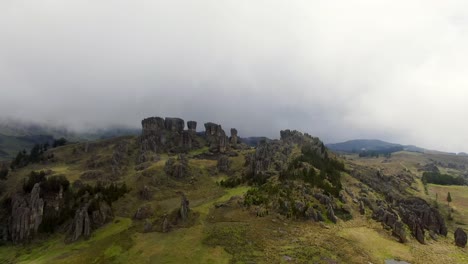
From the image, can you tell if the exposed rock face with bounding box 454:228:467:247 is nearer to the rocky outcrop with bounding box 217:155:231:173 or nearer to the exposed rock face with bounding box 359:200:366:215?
the exposed rock face with bounding box 359:200:366:215

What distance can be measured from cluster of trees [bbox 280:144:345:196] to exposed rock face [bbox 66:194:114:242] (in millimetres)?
72682

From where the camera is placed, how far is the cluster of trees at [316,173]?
13012 cm

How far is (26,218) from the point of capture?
125 metres

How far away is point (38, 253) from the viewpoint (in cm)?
10788

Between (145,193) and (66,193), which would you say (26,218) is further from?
(145,193)

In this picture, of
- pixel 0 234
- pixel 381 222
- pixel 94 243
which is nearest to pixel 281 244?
pixel 381 222

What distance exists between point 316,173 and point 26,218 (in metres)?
121

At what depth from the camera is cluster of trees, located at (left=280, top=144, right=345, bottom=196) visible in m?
130

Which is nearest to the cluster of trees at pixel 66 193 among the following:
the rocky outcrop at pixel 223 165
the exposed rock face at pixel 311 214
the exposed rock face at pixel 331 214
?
the rocky outcrop at pixel 223 165

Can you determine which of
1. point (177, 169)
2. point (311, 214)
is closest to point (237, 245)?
point (311, 214)

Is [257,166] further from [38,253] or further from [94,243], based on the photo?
[38,253]

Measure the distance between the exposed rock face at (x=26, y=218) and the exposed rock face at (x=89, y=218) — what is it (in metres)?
19.3

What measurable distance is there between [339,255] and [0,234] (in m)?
129

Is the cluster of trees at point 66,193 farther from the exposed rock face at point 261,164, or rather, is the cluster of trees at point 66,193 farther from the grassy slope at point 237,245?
the exposed rock face at point 261,164
